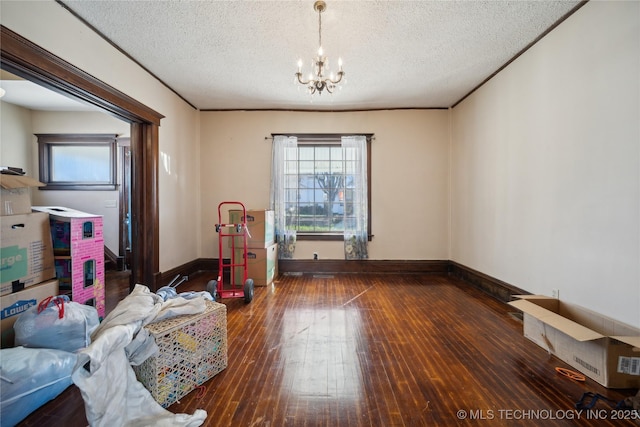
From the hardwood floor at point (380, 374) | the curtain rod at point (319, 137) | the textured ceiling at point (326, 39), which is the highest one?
the textured ceiling at point (326, 39)

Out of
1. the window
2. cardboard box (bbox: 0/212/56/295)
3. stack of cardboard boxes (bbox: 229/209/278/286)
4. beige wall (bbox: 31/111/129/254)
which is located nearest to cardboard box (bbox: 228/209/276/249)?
stack of cardboard boxes (bbox: 229/209/278/286)

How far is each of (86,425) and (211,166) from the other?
4134mm

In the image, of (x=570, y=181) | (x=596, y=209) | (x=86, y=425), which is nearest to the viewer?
(x=86, y=425)

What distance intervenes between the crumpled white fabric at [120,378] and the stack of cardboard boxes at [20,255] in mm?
1070

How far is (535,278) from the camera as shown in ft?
9.49

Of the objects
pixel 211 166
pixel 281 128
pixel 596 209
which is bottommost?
pixel 596 209

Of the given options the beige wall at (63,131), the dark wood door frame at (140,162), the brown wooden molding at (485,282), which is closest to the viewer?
the dark wood door frame at (140,162)

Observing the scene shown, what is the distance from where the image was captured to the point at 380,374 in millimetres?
1940

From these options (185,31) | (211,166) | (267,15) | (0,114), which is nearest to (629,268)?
(267,15)

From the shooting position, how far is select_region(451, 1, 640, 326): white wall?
199cm

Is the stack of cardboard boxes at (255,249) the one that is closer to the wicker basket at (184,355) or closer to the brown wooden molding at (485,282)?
the wicker basket at (184,355)

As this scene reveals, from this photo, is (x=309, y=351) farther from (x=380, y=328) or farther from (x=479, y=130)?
(x=479, y=130)

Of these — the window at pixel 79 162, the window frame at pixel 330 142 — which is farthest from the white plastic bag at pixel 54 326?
the window at pixel 79 162

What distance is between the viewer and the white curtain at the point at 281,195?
482 centimetres
